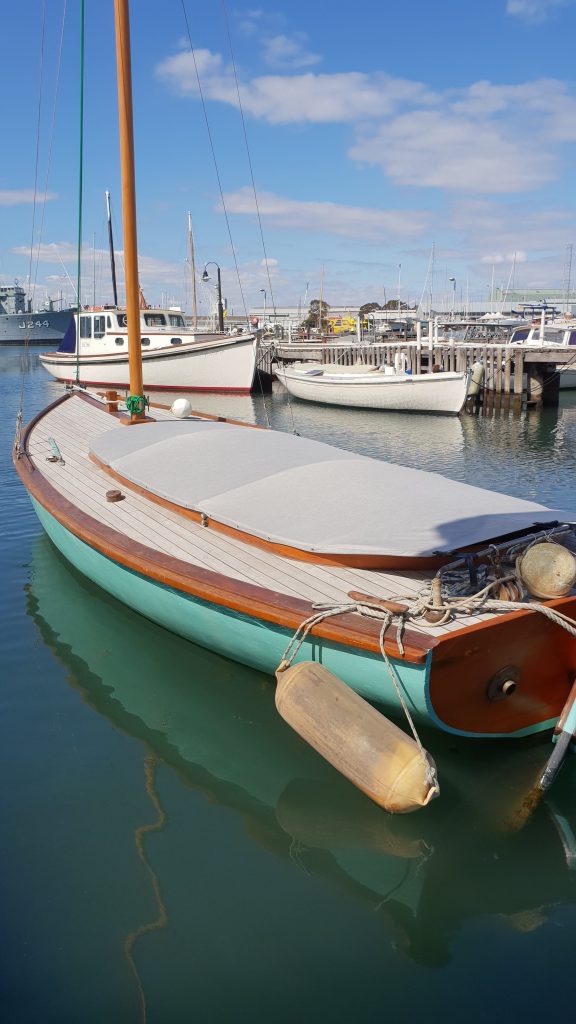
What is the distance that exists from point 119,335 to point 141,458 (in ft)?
93.0

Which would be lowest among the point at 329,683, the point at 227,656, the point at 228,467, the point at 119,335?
the point at 227,656

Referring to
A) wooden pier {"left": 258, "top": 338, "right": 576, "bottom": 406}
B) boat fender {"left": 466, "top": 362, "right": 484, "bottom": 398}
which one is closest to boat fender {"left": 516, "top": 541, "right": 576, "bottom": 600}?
wooden pier {"left": 258, "top": 338, "right": 576, "bottom": 406}

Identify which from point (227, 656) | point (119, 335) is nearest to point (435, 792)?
point (227, 656)

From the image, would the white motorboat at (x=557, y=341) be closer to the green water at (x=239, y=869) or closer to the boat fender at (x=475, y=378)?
the boat fender at (x=475, y=378)

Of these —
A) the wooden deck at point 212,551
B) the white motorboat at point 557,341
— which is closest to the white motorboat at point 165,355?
the white motorboat at point 557,341

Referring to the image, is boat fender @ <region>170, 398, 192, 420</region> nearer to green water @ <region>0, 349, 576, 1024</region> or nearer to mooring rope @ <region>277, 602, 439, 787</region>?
green water @ <region>0, 349, 576, 1024</region>

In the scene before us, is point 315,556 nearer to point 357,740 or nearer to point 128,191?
point 357,740

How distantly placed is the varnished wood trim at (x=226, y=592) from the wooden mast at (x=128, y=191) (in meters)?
3.85

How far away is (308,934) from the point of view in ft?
12.3

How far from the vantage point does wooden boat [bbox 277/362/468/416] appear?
25.9m

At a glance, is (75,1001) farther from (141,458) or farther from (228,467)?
(141,458)

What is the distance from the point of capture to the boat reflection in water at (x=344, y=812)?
401cm

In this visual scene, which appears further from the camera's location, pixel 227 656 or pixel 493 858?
pixel 227 656

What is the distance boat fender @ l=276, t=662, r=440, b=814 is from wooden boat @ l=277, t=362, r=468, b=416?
22515 mm
